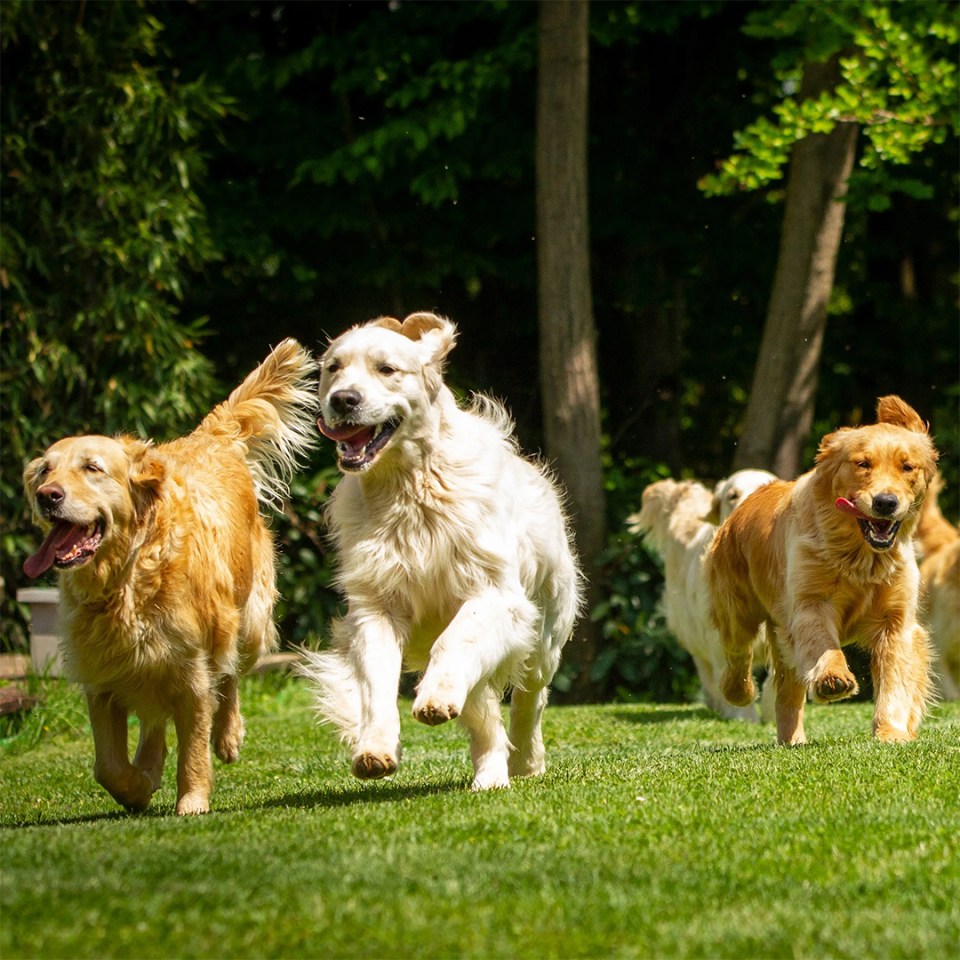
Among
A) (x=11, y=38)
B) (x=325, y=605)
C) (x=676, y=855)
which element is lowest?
(x=325, y=605)

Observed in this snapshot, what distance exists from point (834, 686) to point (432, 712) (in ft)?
6.60

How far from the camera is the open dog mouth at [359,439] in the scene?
5.74 m

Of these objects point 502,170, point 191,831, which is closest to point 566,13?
point 502,170

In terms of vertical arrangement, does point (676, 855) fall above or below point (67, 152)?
below

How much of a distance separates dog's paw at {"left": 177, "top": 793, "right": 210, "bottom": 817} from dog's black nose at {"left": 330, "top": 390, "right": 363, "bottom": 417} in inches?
66.3

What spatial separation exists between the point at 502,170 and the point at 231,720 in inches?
366

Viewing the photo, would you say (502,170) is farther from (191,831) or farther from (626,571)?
(191,831)

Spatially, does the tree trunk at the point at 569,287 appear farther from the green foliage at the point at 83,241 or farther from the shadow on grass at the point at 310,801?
the shadow on grass at the point at 310,801

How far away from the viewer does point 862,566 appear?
6.88 metres

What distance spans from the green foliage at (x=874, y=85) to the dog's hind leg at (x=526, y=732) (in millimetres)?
7432

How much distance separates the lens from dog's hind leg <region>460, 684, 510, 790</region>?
588 cm

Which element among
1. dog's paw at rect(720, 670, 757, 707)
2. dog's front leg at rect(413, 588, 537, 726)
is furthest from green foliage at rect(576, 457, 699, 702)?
dog's front leg at rect(413, 588, 537, 726)

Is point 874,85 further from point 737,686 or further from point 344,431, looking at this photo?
point 344,431

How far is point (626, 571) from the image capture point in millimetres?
13586
